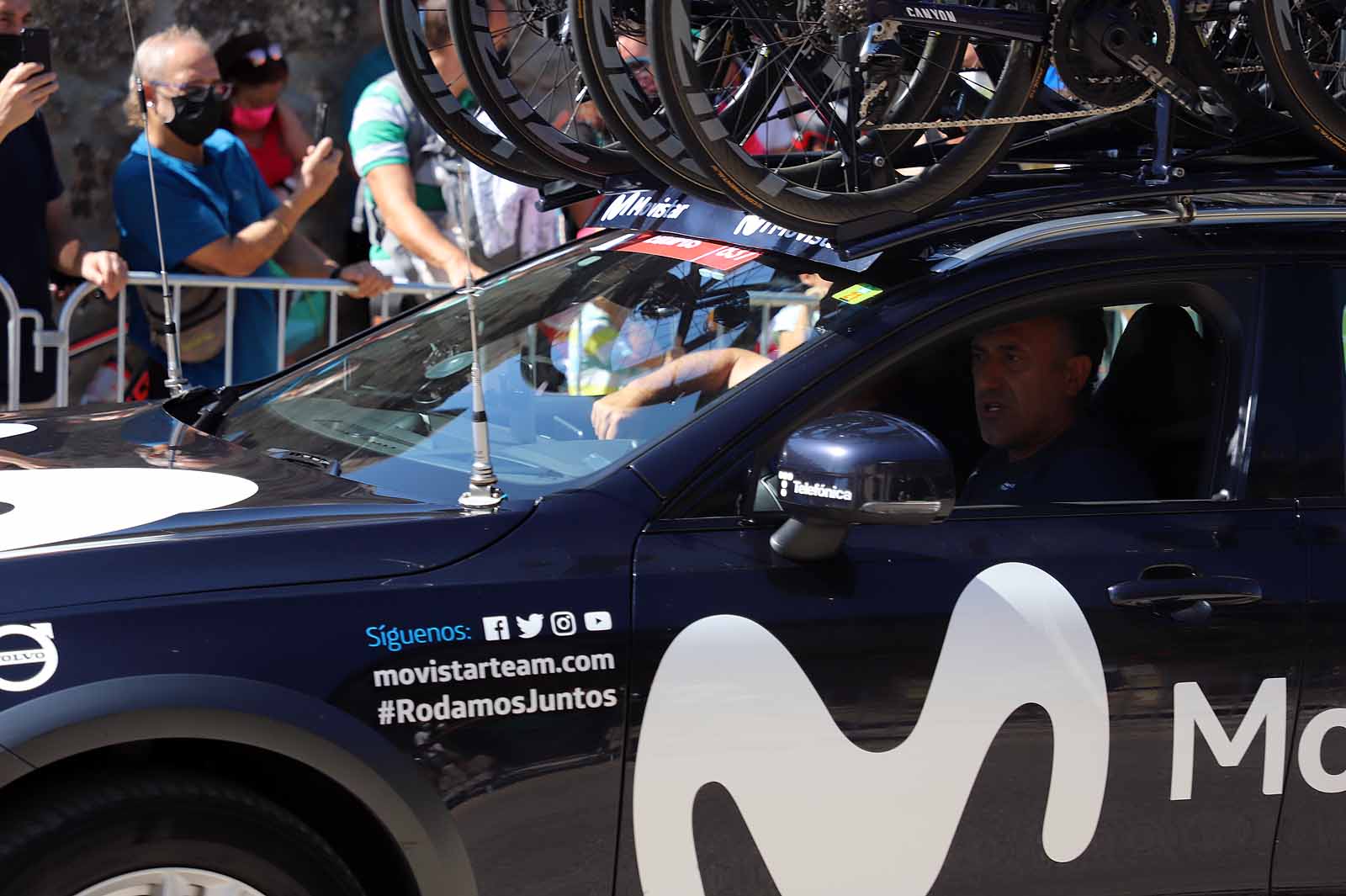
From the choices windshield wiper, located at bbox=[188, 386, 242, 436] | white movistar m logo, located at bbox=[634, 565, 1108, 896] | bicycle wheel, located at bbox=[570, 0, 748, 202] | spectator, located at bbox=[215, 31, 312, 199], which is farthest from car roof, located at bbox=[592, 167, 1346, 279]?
spectator, located at bbox=[215, 31, 312, 199]

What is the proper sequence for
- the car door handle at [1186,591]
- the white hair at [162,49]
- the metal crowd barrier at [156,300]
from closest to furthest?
the car door handle at [1186,591] < the metal crowd barrier at [156,300] < the white hair at [162,49]

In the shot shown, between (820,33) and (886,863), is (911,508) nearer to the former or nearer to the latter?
(886,863)

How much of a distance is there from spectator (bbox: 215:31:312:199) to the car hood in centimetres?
432

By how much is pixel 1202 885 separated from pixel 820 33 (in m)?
1.74

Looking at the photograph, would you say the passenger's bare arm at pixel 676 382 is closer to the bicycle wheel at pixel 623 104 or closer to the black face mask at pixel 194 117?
the bicycle wheel at pixel 623 104

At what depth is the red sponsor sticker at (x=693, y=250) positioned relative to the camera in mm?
3307

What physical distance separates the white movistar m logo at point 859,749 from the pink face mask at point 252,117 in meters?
5.15

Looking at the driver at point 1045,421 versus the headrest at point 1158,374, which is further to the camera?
the headrest at point 1158,374

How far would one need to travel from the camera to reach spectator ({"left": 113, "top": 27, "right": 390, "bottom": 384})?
5.99 metres

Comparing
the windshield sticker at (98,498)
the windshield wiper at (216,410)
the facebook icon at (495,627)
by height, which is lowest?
the facebook icon at (495,627)

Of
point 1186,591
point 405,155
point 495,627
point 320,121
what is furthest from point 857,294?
point 320,121

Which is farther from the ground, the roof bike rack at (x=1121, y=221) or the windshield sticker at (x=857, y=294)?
the roof bike rack at (x=1121, y=221)

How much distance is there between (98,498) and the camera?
2.83m

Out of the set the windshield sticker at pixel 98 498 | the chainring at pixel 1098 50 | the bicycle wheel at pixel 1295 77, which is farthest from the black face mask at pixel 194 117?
the bicycle wheel at pixel 1295 77
